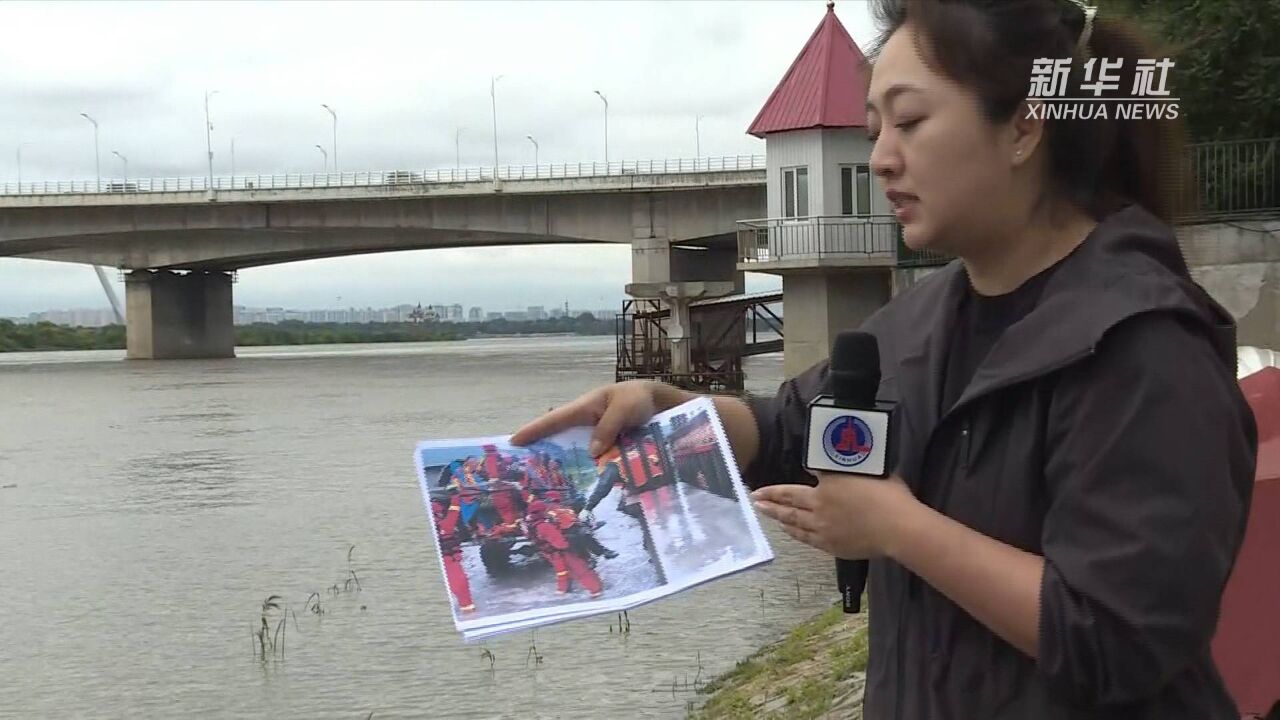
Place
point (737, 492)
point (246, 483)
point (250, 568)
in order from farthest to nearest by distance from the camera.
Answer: point (246, 483) → point (250, 568) → point (737, 492)

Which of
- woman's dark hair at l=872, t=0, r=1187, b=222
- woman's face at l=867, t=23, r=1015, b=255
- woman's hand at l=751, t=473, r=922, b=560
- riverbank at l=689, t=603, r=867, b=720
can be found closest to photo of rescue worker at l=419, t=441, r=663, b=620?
woman's hand at l=751, t=473, r=922, b=560

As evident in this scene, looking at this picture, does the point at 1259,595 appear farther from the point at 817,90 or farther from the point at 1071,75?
the point at 817,90

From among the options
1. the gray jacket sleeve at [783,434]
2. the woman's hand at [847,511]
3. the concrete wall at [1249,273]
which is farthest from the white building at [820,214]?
the woman's hand at [847,511]

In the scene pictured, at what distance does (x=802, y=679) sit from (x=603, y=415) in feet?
16.8

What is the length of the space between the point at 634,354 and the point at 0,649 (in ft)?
110

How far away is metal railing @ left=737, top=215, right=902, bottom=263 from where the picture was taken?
32094mm

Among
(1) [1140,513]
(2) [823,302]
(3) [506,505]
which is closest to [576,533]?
(3) [506,505]

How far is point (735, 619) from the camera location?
32.6ft

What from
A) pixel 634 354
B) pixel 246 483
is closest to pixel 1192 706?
pixel 246 483

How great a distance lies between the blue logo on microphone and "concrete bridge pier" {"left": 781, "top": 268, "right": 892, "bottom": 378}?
30.7 meters

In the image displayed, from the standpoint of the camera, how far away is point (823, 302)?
32844mm

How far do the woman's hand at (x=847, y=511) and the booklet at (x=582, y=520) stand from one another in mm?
202

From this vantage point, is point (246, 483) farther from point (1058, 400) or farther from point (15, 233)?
point (15, 233)

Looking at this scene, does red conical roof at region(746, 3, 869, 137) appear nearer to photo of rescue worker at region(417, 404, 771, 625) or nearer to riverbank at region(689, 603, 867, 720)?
riverbank at region(689, 603, 867, 720)
